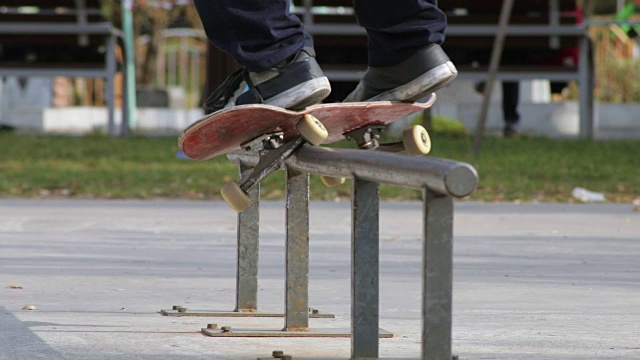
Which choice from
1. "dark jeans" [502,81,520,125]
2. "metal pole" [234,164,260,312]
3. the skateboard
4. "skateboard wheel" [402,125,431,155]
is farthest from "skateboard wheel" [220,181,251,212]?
"dark jeans" [502,81,520,125]

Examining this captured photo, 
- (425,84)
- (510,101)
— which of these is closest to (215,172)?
(510,101)

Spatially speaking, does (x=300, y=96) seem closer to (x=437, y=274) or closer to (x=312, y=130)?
(x=312, y=130)

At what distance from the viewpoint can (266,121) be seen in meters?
3.34

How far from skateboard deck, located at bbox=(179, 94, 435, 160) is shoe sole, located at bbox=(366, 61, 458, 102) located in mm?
29

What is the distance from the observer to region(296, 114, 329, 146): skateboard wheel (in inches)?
128

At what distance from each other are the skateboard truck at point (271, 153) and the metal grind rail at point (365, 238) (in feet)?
0.14

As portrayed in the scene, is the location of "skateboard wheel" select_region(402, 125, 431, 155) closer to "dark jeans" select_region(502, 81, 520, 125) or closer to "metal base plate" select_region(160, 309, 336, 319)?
"metal base plate" select_region(160, 309, 336, 319)

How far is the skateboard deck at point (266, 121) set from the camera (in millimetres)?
3277

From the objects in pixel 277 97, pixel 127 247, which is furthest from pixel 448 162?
pixel 127 247

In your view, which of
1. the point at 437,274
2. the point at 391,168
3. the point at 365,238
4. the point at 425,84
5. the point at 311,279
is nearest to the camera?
the point at 437,274

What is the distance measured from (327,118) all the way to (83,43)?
9.62 meters

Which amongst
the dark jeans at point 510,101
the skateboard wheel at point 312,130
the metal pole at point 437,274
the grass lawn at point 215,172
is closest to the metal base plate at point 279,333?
the skateboard wheel at point 312,130

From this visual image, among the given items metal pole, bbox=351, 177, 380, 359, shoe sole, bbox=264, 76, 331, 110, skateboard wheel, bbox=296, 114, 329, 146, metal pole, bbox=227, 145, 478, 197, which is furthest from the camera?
shoe sole, bbox=264, 76, 331, 110

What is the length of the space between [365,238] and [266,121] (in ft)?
1.63
